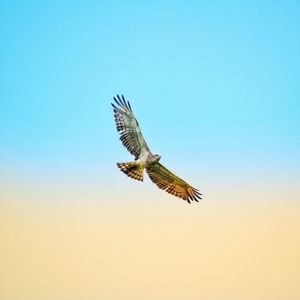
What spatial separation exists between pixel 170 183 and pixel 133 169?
36.1 inches

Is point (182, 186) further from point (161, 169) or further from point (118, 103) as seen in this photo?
point (118, 103)

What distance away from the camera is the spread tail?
10.7m

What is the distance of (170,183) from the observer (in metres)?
11.4

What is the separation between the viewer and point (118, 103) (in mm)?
10906

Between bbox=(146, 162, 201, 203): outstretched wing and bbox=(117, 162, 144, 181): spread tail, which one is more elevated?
bbox=(146, 162, 201, 203): outstretched wing

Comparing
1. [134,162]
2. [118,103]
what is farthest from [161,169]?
[118,103]

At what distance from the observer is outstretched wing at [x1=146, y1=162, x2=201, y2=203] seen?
36.4ft

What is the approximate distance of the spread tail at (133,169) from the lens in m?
10.7

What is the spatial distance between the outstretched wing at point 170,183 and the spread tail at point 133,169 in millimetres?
194

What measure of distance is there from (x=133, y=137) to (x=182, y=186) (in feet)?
4.45

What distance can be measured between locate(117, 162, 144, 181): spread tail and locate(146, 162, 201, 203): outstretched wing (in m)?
0.19

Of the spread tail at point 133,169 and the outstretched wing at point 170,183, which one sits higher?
the outstretched wing at point 170,183

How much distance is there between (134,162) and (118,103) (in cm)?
107

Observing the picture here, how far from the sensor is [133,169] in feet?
35.5
